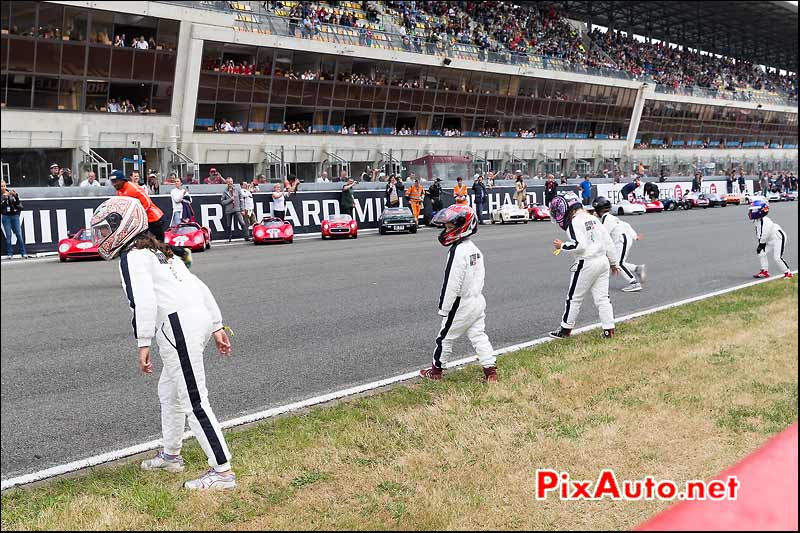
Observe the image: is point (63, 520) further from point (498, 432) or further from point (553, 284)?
point (553, 284)

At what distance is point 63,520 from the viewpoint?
4.00 meters

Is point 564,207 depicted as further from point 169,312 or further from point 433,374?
point 169,312

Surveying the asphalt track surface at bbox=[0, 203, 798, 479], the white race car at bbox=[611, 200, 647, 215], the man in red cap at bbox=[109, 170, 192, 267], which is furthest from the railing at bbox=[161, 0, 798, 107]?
the man in red cap at bbox=[109, 170, 192, 267]

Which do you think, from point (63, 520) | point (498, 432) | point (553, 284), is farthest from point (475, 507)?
point (553, 284)

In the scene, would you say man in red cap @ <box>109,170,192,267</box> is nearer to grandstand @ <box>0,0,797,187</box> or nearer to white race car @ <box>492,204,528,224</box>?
white race car @ <box>492,204,528,224</box>

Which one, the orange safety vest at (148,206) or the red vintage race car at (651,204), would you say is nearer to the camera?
the orange safety vest at (148,206)

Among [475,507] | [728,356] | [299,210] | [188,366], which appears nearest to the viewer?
[475,507]

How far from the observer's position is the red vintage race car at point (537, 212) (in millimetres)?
21938

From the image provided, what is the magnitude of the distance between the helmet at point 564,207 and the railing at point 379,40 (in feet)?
95.4

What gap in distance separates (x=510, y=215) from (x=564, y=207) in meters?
12.5

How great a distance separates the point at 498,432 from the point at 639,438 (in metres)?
0.89
